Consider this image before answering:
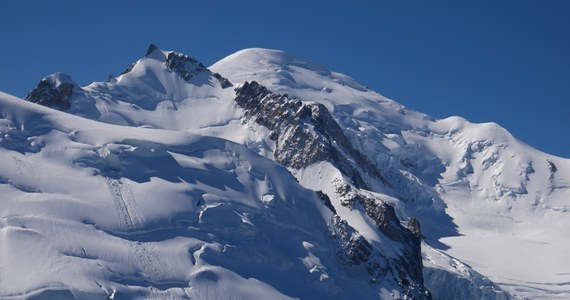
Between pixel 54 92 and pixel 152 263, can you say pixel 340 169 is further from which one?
pixel 152 263

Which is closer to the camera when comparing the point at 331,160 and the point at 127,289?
the point at 127,289

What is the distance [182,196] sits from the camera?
125 m

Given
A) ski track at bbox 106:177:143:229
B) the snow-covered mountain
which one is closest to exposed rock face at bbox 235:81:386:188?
the snow-covered mountain

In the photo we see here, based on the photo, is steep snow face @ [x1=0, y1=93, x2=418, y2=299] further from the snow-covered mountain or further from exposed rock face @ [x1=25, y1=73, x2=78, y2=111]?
exposed rock face @ [x1=25, y1=73, x2=78, y2=111]

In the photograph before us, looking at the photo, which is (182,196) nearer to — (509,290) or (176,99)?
(176,99)

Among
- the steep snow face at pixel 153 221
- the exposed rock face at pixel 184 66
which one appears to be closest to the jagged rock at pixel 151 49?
the exposed rock face at pixel 184 66

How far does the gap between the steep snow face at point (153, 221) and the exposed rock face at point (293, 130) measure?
24477 mm

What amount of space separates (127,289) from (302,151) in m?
65.1

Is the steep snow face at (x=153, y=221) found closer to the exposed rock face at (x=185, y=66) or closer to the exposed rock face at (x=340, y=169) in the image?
the exposed rock face at (x=340, y=169)

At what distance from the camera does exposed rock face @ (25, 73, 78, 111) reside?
16850 cm

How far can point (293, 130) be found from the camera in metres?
170

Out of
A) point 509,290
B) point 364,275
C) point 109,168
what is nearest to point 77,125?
point 109,168

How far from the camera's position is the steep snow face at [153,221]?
107 meters

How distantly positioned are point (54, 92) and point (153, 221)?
5926 cm
